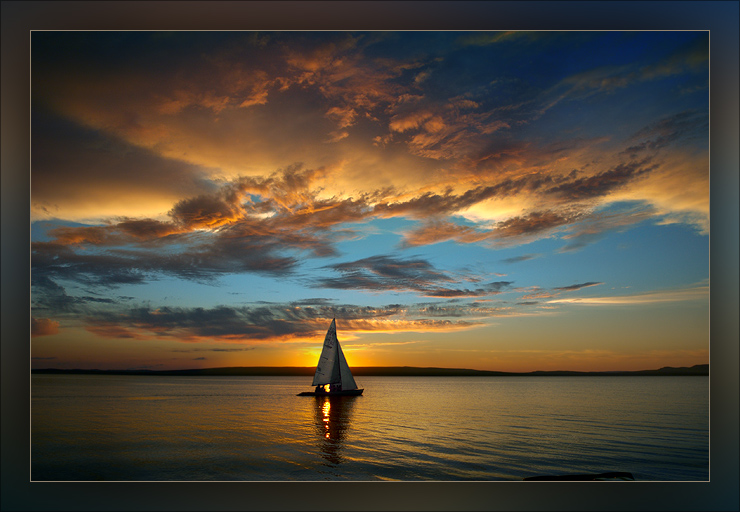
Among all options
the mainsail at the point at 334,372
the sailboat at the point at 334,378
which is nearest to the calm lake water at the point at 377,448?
the mainsail at the point at 334,372

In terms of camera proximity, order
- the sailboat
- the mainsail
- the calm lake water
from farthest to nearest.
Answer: the sailboat < the mainsail < the calm lake water

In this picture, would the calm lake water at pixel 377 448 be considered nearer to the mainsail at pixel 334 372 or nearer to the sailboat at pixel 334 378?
the mainsail at pixel 334 372

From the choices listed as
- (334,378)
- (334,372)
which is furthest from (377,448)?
(334,378)

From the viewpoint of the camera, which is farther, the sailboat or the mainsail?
the sailboat

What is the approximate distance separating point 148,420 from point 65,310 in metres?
10.8

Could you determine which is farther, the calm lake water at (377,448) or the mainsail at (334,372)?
the mainsail at (334,372)

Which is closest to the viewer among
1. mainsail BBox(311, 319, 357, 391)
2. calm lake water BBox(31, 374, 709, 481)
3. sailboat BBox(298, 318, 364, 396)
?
calm lake water BBox(31, 374, 709, 481)

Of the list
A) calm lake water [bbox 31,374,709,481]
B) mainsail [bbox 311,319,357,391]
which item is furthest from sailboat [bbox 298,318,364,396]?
calm lake water [bbox 31,374,709,481]

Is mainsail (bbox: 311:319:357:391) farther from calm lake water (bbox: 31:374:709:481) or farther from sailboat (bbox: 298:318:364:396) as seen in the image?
calm lake water (bbox: 31:374:709:481)

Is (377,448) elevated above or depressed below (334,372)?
above

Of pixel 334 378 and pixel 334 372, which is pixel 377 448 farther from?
pixel 334 378

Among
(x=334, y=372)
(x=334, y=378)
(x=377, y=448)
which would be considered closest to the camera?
(x=377, y=448)

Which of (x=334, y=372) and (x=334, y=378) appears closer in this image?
(x=334, y=372)
